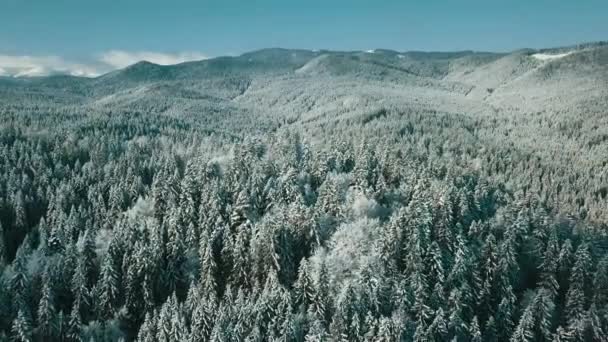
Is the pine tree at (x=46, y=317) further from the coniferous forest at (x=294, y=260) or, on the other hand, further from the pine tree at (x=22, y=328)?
the pine tree at (x=22, y=328)

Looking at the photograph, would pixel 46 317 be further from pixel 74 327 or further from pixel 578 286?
pixel 578 286

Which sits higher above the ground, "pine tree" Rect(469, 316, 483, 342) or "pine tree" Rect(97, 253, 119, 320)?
"pine tree" Rect(97, 253, 119, 320)

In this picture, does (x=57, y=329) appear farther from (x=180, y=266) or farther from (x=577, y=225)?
(x=577, y=225)

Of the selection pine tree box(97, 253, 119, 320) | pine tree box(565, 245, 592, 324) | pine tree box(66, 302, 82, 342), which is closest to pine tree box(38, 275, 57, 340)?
pine tree box(66, 302, 82, 342)

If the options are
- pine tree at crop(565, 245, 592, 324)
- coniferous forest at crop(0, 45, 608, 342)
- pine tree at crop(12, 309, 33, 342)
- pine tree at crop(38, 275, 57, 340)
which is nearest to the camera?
pine tree at crop(12, 309, 33, 342)

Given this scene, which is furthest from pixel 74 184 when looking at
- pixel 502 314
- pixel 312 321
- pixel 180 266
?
pixel 502 314

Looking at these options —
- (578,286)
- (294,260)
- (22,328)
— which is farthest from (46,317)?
(578,286)

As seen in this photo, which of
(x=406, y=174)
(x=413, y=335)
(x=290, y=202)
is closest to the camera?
(x=413, y=335)

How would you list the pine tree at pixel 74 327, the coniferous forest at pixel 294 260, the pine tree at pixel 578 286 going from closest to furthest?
1. the coniferous forest at pixel 294 260
2. the pine tree at pixel 74 327
3. the pine tree at pixel 578 286

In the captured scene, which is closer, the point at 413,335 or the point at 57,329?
the point at 413,335

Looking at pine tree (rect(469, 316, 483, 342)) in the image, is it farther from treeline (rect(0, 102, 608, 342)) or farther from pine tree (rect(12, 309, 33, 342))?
pine tree (rect(12, 309, 33, 342))

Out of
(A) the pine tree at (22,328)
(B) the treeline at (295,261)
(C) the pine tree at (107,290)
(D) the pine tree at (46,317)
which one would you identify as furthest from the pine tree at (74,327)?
(A) the pine tree at (22,328)
